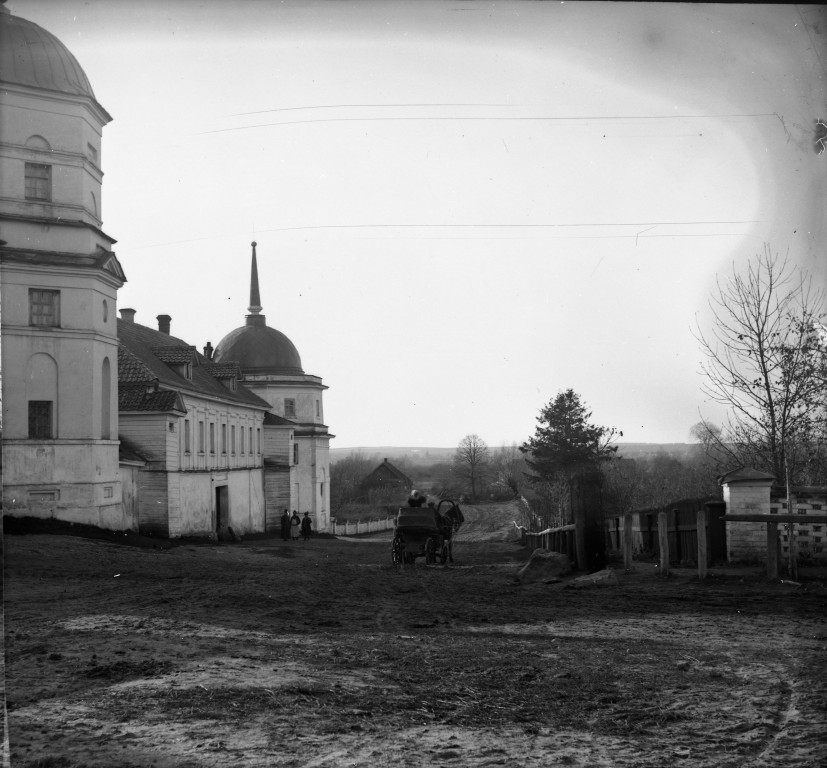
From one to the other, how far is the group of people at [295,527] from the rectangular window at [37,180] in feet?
33.3

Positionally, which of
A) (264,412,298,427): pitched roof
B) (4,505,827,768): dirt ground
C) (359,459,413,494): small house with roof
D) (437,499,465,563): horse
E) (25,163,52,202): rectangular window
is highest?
(25,163,52,202): rectangular window

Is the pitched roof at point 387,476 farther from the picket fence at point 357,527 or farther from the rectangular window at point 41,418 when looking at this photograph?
the rectangular window at point 41,418

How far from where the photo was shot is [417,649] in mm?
7531

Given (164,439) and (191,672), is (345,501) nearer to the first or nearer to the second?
(164,439)

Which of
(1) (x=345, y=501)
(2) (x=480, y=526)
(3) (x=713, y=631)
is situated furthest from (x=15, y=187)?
(3) (x=713, y=631)

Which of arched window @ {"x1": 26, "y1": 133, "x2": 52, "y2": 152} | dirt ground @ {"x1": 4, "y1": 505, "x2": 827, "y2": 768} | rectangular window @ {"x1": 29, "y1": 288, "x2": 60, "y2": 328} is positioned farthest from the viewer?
rectangular window @ {"x1": 29, "y1": 288, "x2": 60, "y2": 328}

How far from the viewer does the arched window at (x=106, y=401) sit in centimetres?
1956

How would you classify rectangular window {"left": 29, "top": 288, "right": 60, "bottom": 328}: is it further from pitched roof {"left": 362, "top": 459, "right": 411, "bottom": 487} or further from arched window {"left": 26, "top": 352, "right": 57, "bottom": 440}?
pitched roof {"left": 362, "top": 459, "right": 411, "bottom": 487}

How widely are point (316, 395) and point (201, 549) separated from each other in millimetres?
4887

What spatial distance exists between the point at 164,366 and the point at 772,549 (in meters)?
20.3

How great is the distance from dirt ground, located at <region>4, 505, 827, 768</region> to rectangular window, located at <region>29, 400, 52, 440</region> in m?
7.15

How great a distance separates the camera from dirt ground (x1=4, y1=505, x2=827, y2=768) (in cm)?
511

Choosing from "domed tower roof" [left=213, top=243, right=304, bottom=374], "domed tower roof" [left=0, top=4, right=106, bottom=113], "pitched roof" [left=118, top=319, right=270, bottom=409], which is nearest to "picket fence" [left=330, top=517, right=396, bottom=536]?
"domed tower roof" [left=213, top=243, right=304, bottom=374]

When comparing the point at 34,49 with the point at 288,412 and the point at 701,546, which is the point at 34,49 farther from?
the point at 288,412
